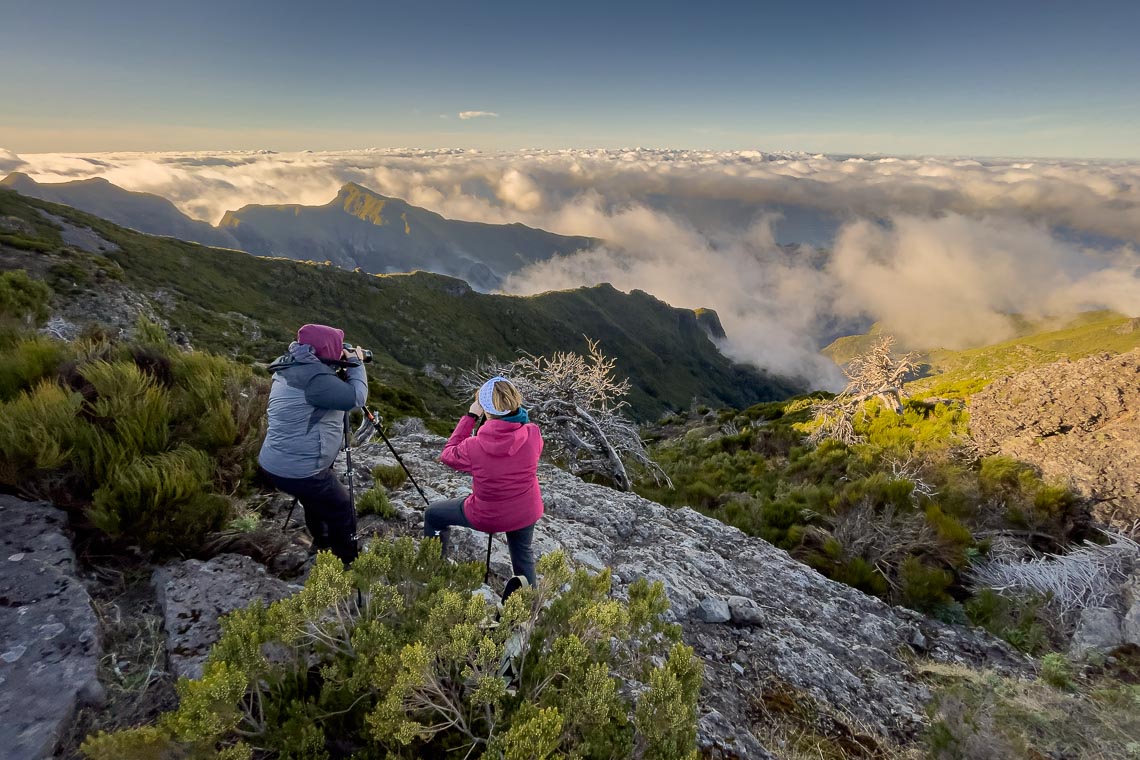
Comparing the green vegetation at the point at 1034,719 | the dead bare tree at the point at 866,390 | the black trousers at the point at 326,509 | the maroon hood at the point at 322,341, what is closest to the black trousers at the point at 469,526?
the black trousers at the point at 326,509

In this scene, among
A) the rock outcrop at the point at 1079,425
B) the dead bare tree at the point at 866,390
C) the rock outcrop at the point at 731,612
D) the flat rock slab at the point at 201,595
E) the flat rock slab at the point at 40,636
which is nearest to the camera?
the flat rock slab at the point at 40,636

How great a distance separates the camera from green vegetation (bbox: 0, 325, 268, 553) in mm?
3521

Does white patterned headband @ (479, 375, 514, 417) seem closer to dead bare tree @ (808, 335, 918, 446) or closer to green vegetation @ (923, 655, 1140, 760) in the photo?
green vegetation @ (923, 655, 1140, 760)

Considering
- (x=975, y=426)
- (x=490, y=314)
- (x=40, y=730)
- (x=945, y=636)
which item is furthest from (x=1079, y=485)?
(x=490, y=314)

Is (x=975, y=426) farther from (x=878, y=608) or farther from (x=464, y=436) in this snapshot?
(x=464, y=436)

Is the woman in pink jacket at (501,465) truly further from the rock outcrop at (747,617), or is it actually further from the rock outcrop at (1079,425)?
the rock outcrop at (1079,425)

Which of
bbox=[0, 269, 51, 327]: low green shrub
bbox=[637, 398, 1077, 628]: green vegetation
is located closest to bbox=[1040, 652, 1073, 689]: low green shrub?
bbox=[637, 398, 1077, 628]: green vegetation

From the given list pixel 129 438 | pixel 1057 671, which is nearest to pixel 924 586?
pixel 1057 671

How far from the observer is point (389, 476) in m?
6.50

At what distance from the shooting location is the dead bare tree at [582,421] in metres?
11.7

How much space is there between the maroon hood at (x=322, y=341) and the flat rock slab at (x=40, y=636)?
6.66 feet

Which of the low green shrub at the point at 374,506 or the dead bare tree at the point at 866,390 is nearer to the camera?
the low green shrub at the point at 374,506

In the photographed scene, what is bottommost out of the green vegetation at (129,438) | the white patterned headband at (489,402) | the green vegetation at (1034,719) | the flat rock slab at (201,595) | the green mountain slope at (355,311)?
the green mountain slope at (355,311)

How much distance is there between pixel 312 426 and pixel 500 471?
1.62 meters
